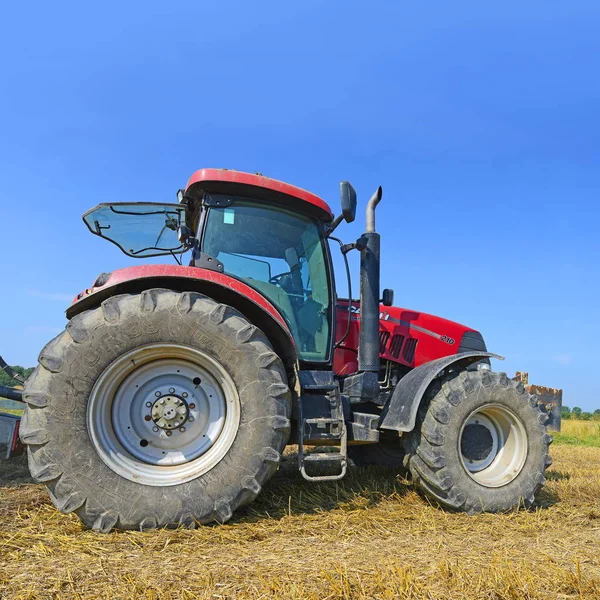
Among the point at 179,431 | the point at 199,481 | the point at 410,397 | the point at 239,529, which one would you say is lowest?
the point at 239,529

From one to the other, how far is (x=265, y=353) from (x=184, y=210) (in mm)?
1565

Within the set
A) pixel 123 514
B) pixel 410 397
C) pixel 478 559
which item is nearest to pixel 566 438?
pixel 410 397

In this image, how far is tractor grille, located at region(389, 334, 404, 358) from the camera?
4.77 metres

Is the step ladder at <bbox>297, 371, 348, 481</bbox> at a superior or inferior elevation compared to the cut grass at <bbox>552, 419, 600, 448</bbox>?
superior

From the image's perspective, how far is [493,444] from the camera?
3.98 meters

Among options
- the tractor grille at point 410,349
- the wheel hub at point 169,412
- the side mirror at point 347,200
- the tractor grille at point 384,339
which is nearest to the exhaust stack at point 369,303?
the side mirror at point 347,200

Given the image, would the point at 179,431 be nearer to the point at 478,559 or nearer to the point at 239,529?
the point at 239,529

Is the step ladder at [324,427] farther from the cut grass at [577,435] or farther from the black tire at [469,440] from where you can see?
the cut grass at [577,435]

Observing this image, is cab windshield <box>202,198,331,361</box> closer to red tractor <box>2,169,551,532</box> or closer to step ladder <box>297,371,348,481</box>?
red tractor <box>2,169,551,532</box>

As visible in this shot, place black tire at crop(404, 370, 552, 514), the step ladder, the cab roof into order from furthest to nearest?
the cab roof < black tire at crop(404, 370, 552, 514) < the step ladder

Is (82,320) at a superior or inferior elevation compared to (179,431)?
superior

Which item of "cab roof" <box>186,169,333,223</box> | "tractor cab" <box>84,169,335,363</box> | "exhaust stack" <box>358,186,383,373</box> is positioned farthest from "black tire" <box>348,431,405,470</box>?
"cab roof" <box>186,169,333,223</box>

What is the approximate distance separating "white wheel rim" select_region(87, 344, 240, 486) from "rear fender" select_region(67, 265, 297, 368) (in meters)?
0.45

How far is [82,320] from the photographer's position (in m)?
2.92
